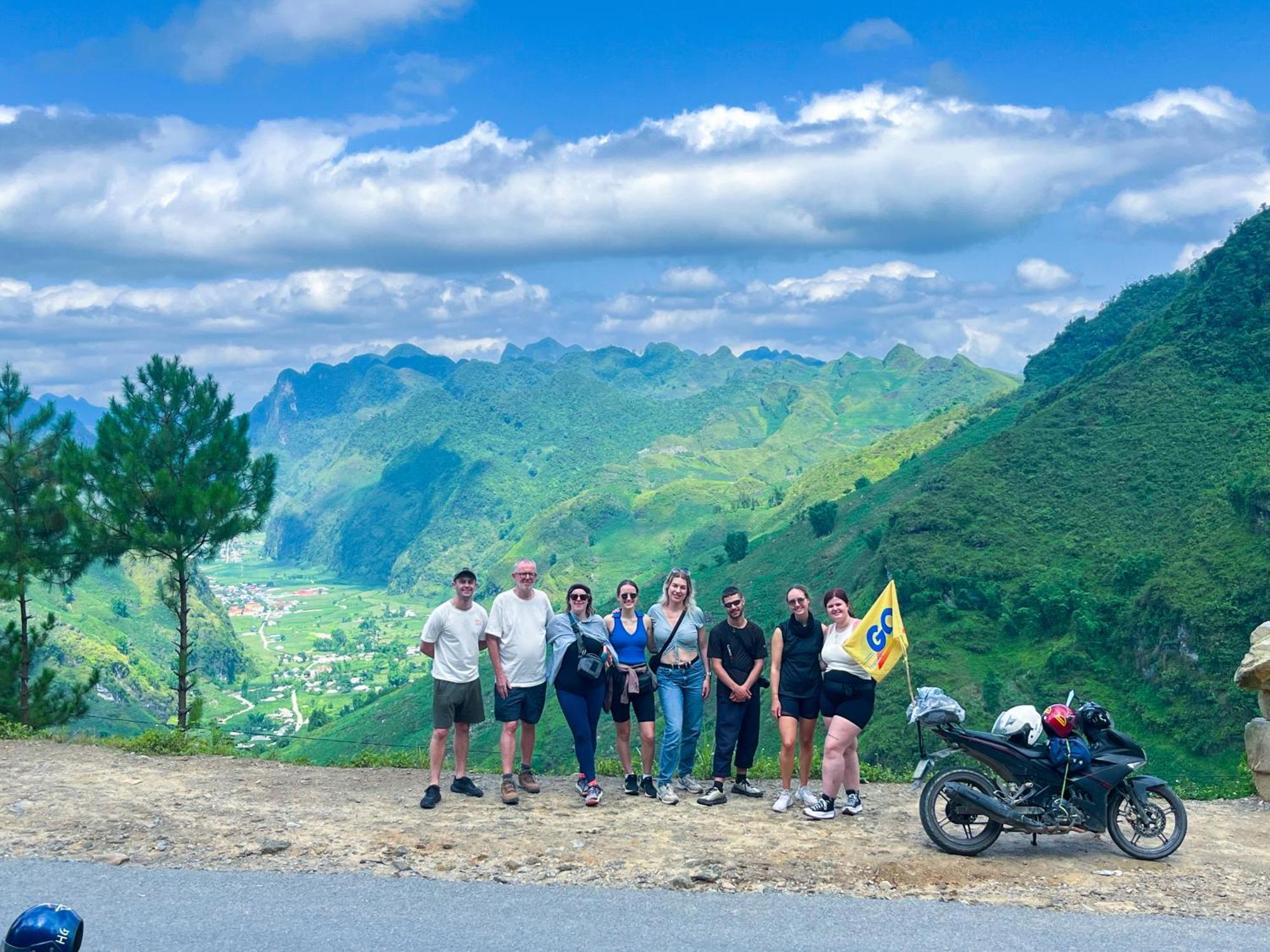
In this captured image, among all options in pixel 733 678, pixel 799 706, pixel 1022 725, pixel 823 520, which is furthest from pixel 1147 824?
pixel 823 520

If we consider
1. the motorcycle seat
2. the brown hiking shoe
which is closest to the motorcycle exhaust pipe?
the motorcycle seat

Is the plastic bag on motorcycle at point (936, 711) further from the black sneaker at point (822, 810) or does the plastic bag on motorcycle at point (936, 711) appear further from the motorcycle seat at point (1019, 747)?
the black sneaker at point (822, 810)

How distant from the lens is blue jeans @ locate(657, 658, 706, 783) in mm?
9078

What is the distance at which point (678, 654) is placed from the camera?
9031 millimetres

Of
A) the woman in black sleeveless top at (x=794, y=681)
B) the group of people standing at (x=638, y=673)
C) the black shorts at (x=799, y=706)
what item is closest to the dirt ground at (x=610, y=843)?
the group of people standing at (x=638, y=673)

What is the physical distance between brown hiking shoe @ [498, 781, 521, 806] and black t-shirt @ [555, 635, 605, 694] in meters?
1.00

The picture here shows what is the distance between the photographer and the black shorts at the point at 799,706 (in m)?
8.81

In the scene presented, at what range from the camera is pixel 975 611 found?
57281 mm

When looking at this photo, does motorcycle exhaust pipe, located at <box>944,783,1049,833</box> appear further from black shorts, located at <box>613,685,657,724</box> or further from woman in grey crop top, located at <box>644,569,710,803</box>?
Result: black shorts, located at <box>613,685,657,724</box>

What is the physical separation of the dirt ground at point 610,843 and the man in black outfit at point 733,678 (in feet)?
1.23

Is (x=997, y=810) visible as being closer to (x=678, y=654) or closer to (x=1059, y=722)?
(x=1059, y=722)

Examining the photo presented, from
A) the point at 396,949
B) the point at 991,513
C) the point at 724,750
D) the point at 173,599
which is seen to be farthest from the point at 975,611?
the point at 396,949

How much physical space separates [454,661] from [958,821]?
4.26 m

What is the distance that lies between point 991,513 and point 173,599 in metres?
55.9
